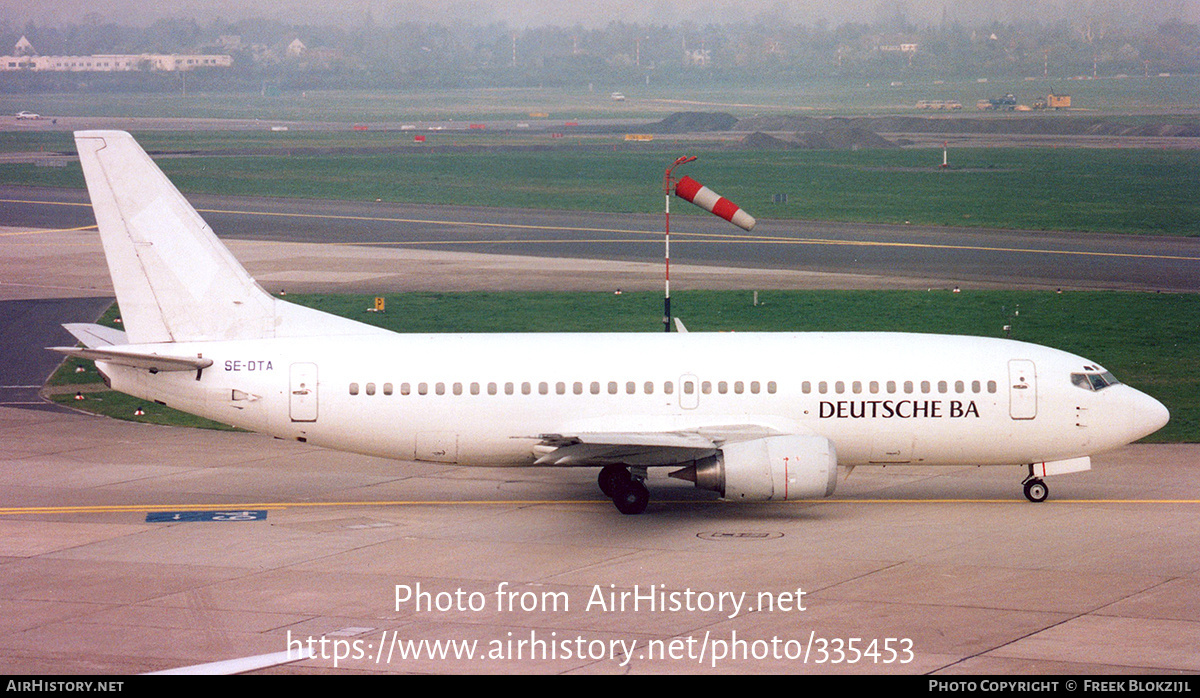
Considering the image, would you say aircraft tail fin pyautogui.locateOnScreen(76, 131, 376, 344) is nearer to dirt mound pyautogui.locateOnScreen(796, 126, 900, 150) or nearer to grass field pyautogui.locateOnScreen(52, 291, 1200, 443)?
grass field pyautogui.locateOnScreen(52, 291, 1200, 443)

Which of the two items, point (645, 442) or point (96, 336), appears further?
point (96, 336)

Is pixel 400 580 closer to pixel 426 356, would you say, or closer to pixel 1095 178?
pixel 426 356

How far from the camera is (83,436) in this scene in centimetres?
4409

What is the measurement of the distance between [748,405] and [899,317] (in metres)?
27.8

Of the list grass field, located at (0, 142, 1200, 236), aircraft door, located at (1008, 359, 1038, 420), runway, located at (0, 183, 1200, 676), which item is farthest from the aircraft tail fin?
grass field, located at (0, 142, 1200, 236)

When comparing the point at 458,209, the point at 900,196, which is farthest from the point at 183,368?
the point at 900,196

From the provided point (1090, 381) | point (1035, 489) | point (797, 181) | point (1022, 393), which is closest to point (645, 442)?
point (1022, 393)

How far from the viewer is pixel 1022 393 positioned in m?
34.2

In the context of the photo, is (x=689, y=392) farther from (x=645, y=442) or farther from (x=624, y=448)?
(x=645, y=442)

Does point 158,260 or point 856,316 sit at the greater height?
point 158,260

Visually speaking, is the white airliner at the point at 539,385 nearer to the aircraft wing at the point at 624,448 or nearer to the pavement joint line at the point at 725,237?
the aircraft wing at the point at 624,448

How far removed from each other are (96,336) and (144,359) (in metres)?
3.16

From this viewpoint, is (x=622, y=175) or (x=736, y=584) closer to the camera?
Result: (x=736, y=584)

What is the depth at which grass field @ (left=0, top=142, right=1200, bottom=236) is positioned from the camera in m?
→ 105
